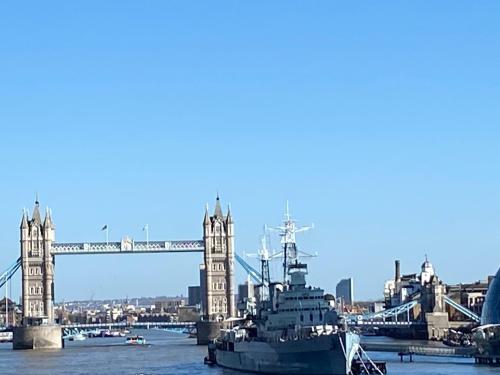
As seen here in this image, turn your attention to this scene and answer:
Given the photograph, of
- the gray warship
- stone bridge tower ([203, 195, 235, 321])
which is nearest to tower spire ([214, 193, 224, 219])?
stone bridge tower ([203, 195, 235, 321])

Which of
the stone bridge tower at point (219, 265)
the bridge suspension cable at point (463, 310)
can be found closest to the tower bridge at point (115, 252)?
the stone bridge tower at point (219, 265)

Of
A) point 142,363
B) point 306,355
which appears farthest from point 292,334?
point 142,363

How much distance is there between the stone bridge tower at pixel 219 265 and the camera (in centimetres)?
15688

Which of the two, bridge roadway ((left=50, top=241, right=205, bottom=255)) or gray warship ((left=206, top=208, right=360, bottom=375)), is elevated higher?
bridge roadway ((left=50, top=241, right=205, bottom=255))

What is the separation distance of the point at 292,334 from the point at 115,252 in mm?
77654

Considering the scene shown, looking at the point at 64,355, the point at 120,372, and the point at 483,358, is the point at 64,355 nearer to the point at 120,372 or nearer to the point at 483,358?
the point at 120,372

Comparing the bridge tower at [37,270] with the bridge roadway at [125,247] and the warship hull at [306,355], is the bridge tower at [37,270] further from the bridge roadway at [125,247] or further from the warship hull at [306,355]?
the warship hull at [306,355]

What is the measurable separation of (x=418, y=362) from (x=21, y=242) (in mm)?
70226

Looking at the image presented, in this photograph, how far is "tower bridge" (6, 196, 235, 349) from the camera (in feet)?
514

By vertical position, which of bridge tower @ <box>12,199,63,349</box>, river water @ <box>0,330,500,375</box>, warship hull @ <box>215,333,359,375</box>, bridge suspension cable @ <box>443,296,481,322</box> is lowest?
river water @ <box>0,330,500,375</box>

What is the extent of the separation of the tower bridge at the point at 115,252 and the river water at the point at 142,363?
56.2ft

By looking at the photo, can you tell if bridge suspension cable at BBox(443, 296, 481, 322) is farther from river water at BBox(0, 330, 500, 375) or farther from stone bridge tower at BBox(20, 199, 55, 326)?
stone bridge tower at BBox(20, 199, 55, 326)

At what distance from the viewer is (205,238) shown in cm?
15888

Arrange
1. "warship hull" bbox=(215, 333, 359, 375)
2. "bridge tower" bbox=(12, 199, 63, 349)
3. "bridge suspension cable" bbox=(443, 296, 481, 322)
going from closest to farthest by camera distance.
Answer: "warship hull" bbox=(215, 333, 359, 375)
"bridge tower" bbox=(12, 199, 63, 349)
"bridge suspension cable" bbox=(443, 296, 481, 322)
